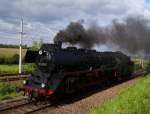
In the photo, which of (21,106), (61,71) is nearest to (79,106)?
(61,71)

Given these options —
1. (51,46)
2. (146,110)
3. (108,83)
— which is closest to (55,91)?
(51,46)

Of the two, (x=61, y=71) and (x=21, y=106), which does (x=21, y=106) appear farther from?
(x=61, y=71)

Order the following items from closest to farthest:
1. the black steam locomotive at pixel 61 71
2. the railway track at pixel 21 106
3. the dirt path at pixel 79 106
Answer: the railway track at pixel 21 106, the dirt path at pixel 79 106, the black steam locomotive at pixel 61 71

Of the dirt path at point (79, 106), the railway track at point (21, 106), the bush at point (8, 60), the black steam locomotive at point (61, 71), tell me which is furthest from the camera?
the bush at point (8, 60)

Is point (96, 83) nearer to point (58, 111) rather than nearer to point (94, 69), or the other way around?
point (94, 69)

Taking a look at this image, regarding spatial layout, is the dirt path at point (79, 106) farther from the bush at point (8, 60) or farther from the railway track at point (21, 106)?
the bush at point (8, 60)

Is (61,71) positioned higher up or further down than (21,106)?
higher up

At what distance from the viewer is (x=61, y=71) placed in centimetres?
1686

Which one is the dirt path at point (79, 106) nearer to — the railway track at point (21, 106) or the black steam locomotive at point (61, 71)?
the railway track at point (21, 106)

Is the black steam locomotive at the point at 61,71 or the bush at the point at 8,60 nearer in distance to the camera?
the black steam locomotive at the point at 61,71

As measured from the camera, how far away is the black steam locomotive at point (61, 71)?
52.1 feet

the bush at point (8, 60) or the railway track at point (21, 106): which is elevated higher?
the bush at point (8, 60)

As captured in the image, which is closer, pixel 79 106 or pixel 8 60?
pixel 79 106

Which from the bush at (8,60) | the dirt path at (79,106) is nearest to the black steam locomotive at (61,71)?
the dirt path at (79,106)
